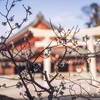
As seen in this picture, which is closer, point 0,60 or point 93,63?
point 93,63

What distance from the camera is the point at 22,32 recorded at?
1105cm

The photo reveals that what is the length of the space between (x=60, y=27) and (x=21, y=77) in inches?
29.0

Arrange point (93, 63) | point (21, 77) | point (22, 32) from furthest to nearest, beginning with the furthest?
1. point (22, 32)
2. point (93, 63)
3. point (21, 77)

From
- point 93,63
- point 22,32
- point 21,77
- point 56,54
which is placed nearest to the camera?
point 21,77

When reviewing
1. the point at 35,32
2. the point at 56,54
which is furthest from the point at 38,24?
the point at 35,32

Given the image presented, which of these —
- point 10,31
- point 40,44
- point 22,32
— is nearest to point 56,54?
point 22,32

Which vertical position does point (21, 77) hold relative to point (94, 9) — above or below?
below

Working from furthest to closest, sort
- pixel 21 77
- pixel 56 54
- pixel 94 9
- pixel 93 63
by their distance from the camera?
pixel 94 9 → pixel 56 54 → pixel 93 63 → pixel 21 77

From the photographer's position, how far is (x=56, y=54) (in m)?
9.31

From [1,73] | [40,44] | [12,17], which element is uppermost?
[12,17]

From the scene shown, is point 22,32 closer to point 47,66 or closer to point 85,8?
point 47,66

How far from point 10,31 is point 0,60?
327 inches

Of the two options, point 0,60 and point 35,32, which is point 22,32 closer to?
point 0,60

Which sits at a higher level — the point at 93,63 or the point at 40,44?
the point at 40,44
